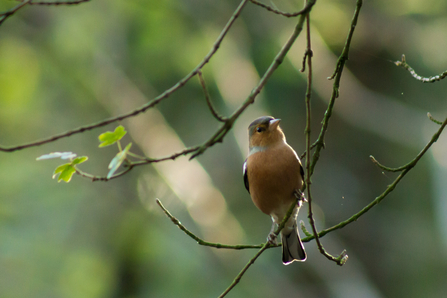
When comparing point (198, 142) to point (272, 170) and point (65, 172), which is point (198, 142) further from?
point (65, 172)

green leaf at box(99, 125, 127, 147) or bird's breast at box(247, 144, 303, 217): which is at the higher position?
green leaf at box(99, 125, 127, 147)

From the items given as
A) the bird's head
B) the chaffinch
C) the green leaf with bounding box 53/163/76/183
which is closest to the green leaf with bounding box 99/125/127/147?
the green leaf with bounding box 53/163/76/183

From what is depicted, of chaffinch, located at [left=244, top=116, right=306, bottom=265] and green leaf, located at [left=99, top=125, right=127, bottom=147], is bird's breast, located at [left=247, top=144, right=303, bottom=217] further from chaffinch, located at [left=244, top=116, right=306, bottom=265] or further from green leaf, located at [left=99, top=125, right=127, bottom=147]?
green leaf, located at [left=99, top=125, right=127, bottom=147]

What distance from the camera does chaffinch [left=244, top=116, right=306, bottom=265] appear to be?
3918mm

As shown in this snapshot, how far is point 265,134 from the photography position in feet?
13.9

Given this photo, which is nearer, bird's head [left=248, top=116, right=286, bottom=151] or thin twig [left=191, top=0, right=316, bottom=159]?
thin twig [left=191, top=0, right=316, bottom=159]

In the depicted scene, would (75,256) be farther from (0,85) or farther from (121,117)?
(121,117)

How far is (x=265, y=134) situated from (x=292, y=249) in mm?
1314

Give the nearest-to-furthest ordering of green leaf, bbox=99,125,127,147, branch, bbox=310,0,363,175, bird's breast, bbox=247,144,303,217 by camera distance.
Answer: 1. green leaf, bbox=99,125,127,147
2. branch, bbox=310,0,363,175
3. bird's breast, bbox=247,144,303,217

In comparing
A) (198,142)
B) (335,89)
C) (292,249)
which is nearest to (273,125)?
(292,249)

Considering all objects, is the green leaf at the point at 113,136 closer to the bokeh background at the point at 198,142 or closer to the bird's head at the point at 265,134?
the bird's head at the point at 265,134

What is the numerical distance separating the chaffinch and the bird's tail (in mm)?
354

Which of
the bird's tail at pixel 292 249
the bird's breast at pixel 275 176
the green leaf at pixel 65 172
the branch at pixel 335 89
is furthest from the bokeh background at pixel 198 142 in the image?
the green leaf at pixel 65 172

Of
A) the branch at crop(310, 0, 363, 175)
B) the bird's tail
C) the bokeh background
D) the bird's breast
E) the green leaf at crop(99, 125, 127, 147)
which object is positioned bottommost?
the bokeh background
